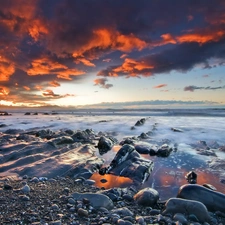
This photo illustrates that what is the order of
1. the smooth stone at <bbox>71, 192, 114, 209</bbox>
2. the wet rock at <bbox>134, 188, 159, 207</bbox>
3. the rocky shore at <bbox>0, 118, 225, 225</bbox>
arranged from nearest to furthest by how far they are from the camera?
the rocky shore at <bbox>0, 118, 225, 225</bbox> → the smooth stone at <bbox>71, 192, 114, 209</bbox> → the wet rock at <bbox>134, 188, 159, 207</bbox>

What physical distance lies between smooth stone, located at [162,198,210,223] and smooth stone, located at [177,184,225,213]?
29 centimetres

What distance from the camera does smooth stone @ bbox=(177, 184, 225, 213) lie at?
3.80 m

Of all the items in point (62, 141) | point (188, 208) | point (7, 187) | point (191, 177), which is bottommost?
point (191, 177)

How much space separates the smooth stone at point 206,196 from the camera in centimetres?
380

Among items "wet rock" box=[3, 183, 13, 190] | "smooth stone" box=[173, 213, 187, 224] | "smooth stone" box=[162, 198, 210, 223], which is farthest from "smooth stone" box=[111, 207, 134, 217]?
"wet rock" box=[3, 183, 13, 190]

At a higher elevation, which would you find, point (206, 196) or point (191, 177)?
point (206, 196)

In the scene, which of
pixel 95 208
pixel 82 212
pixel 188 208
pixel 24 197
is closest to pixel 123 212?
pixel 95 208

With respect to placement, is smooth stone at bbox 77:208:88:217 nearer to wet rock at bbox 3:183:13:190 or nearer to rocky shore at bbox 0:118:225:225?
rocky shore at bbox 0:118:225:225

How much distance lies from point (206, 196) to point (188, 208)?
23.1 inches

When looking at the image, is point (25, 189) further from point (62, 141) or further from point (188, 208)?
point (62, 141)

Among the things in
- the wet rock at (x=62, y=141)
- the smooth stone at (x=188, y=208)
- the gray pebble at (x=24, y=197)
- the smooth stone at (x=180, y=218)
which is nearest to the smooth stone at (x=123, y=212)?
the smooth stone at (x=188, y=208)

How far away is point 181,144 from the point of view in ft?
32.0

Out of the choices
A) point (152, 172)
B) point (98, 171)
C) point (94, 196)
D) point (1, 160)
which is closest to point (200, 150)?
point (152, 172)

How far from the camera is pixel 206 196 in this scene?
3920mm
